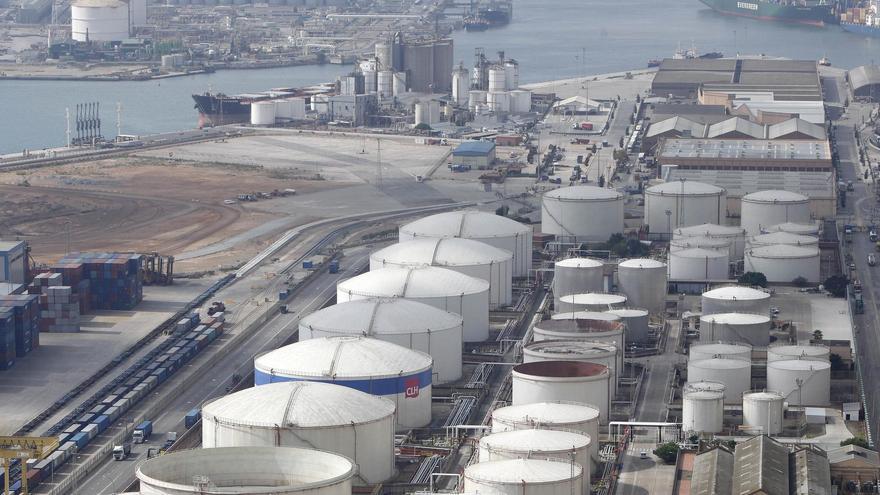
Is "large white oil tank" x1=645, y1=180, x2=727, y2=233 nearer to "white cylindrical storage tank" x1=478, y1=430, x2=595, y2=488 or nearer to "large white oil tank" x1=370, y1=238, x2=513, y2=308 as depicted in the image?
"large white oil tank" x1=370, y1=238, x2=513, y2=308

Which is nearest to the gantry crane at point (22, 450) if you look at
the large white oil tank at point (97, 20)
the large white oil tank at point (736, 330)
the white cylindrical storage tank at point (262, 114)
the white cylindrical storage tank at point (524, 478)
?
the white cylindrical storage tank at point (524, 478)

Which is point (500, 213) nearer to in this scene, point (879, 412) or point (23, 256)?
point (23, 256)

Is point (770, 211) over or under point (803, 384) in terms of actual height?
over

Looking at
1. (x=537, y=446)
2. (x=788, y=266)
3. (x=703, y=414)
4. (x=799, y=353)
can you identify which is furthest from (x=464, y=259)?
(x=537, y=446)

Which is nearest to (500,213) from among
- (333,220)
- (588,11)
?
(333,220)

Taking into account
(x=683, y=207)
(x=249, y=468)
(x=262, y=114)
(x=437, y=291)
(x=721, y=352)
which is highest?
(x=249, y=468)

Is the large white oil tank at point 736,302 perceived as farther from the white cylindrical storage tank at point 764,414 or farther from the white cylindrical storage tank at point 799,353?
the white cylindrical storage tank at point 764,414

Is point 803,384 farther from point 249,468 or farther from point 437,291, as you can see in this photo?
point 249,468
